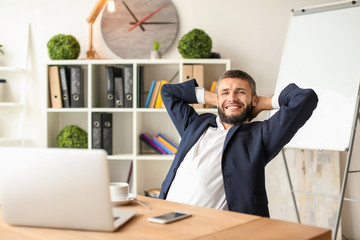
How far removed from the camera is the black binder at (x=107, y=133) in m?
3.33

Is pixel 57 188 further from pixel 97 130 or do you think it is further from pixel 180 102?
pixel 97 130

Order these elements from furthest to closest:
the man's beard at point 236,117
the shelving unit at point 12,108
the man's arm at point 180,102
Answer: the shelving unit at point 12,108 < the man's arm at point 180,102 < the man's beard at point 236,117

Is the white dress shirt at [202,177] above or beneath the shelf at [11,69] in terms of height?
beneath

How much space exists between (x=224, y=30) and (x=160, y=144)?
102 centimetres

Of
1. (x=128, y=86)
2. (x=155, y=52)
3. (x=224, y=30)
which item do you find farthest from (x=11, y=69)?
(x=224, y=30)

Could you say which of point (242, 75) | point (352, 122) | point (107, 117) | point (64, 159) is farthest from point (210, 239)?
point (107, 117)

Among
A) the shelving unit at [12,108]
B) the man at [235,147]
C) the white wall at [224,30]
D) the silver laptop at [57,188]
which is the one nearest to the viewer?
the silver laptop at [57,188]

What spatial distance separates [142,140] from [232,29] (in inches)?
44.0

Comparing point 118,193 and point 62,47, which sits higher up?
point 62,47

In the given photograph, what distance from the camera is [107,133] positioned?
3.34m

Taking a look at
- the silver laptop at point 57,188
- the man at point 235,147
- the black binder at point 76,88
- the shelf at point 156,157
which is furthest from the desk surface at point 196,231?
the black binder at point 76,88

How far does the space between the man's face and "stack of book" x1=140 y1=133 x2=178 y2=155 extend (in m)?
1.35

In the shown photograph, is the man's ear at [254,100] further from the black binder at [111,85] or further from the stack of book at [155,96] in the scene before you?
the black binder at [111,85]

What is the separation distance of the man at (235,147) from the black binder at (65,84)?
1582 mm
